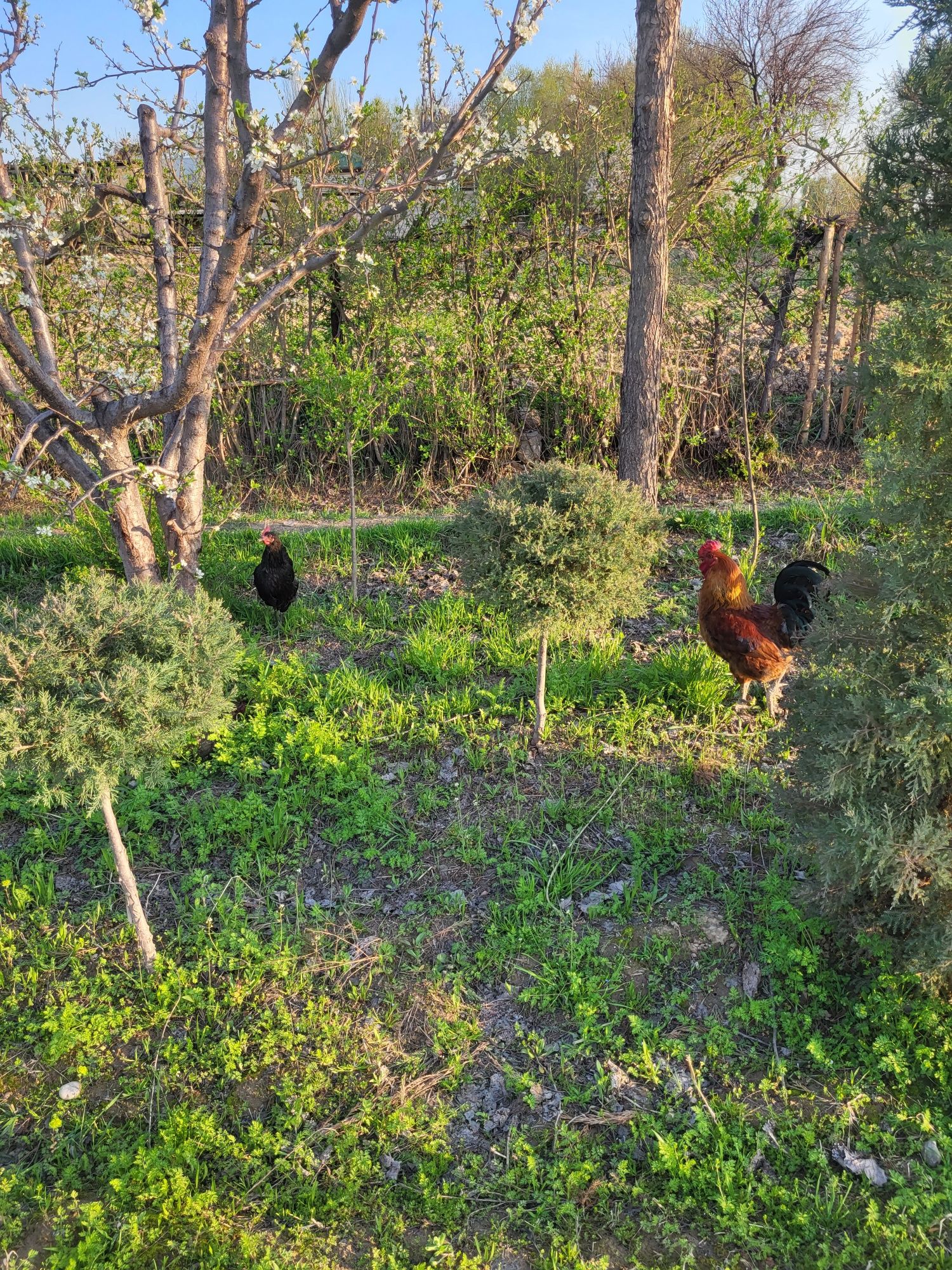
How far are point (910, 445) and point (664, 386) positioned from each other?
6672mm

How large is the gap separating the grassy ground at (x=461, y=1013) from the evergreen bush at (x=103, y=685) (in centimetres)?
104

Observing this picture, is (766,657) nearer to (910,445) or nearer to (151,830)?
(910,445)

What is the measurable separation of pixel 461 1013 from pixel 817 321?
8355 mm

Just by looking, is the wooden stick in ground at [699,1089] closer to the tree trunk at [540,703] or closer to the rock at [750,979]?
the rock at [750,979]

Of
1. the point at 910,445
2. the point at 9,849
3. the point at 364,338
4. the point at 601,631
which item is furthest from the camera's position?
the point at 364,338

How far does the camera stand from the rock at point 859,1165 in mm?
2535

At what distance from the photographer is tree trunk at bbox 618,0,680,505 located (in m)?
5.73

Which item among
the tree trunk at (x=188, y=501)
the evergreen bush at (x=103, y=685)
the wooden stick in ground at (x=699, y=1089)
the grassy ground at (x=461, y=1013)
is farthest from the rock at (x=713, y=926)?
the tree trunk at (x=188, y=501)

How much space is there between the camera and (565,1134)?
2.70 meters

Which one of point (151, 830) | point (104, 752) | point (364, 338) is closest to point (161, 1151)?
point (104, 752)

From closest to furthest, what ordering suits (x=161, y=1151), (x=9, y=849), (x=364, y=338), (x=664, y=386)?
(x=161, y=1151)
(x=9, y=849)
(x=364, y=338)
(x=664, y=386)

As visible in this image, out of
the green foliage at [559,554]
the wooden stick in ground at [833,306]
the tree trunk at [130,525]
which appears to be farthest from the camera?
the wooden stick in ground at [833,306]

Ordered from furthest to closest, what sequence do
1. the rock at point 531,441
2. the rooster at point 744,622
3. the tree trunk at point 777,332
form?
the rock at point 531,441
the tree trunk at point 777,332
the rooster at point 744,622

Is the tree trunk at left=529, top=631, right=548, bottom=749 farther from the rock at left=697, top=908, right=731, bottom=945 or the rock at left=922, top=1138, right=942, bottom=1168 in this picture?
the rock at left=922, top=1138, right=942, bottom=1168
